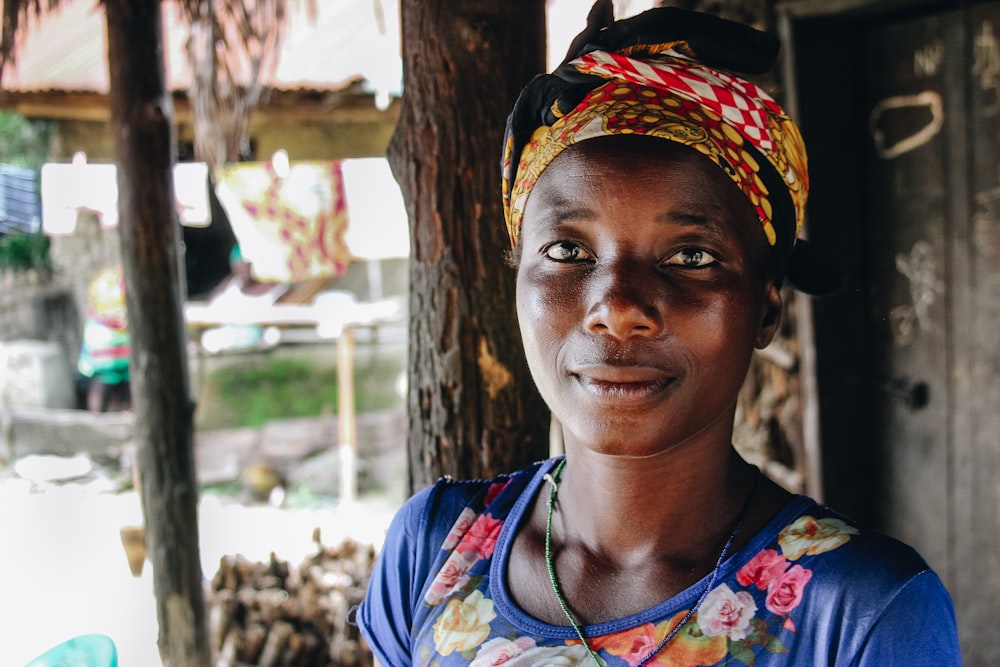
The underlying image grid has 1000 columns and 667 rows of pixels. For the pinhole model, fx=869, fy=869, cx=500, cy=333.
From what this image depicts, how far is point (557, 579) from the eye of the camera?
1.35 m

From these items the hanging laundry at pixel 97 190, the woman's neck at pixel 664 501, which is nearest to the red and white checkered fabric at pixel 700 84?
the woman's neck at pixel 664 501

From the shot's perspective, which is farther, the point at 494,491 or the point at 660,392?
the point at 494,491

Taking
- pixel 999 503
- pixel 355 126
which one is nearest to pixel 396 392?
pixel 355 126

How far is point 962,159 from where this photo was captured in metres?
2.83

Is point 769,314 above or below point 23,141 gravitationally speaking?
below

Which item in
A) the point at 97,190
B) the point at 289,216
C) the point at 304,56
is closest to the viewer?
the point at 289,216

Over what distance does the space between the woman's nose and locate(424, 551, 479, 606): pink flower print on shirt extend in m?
0.45

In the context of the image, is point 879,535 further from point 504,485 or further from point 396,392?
point 396,392

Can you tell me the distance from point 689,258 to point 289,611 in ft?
11.4

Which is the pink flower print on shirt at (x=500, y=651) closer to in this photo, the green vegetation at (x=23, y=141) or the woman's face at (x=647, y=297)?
the woman's face at (x=647, y=297)

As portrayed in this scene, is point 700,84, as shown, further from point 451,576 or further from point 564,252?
point 451,576

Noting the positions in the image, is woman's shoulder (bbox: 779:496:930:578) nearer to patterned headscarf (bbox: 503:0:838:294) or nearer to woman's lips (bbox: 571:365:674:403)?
woman's lips (bbox: 571:365:674:403)

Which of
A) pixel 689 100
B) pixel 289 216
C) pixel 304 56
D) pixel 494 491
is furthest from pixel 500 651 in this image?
pixel 304 56

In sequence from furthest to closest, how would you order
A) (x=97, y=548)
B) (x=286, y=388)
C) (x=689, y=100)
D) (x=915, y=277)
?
1. (x=286, y=388)
2. (x=97, y=548)
3. (x=915, y=277)
4. (x=689, y=100)
